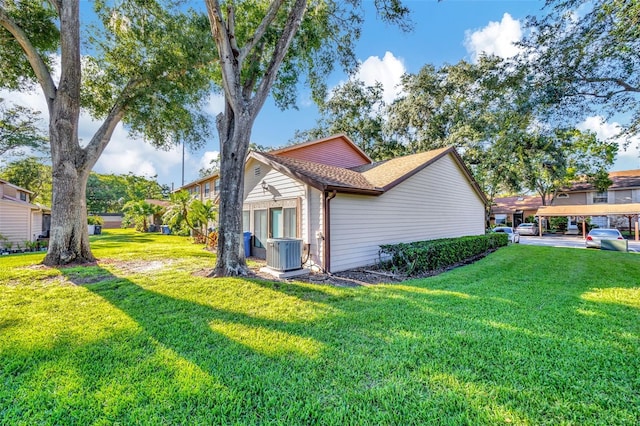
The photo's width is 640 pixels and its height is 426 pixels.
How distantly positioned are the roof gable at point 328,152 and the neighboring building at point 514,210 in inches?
1028

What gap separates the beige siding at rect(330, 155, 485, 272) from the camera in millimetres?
8383

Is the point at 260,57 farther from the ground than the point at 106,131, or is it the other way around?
the point at 260,57

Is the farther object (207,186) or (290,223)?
(207,186)

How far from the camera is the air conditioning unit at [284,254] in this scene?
7.68 metres

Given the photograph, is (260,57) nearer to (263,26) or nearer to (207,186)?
(263,26)

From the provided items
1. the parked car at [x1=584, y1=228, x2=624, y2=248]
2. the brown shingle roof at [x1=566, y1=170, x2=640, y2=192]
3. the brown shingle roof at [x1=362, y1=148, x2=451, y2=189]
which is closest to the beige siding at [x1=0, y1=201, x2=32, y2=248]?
the brown shingle roof at [x1=362, y1=148, x2=451, y2=189]

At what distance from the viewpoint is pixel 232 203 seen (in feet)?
24.5

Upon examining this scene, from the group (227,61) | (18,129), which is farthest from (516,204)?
(18,129)

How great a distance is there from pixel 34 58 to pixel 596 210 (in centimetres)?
3695

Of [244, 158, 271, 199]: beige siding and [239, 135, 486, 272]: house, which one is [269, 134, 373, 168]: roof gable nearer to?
[244, 158, 271, 199]: beige siding

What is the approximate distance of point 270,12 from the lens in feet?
25.8

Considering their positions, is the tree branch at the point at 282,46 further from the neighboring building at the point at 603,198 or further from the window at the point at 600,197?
the window at the point at 600,197

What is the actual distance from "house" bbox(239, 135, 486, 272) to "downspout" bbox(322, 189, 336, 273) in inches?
1.1

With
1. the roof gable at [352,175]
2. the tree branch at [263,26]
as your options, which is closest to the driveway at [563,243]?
the roof gable at [352,175]
